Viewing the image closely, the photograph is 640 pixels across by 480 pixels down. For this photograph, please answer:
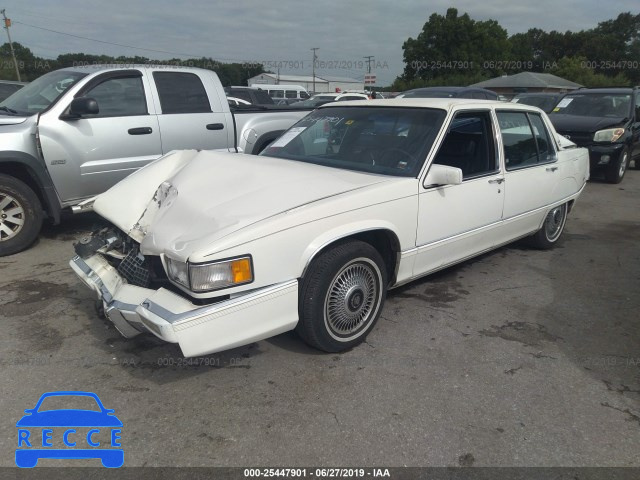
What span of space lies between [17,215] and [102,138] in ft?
3.95

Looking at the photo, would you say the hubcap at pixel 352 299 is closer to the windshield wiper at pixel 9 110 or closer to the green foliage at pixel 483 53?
the windshield wiper at pixel 9 110

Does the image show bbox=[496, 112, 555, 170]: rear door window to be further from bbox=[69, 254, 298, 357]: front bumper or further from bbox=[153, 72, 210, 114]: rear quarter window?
bbox=[153, 72, 210, 114]: rear quarter window

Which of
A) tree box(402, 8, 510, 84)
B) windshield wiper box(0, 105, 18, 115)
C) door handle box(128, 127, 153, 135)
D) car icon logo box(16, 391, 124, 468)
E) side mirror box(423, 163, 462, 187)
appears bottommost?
car icon logo box(16, 391, 124, 468)

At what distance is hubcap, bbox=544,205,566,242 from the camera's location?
5.31 m

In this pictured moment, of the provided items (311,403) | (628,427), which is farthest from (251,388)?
(628,427)

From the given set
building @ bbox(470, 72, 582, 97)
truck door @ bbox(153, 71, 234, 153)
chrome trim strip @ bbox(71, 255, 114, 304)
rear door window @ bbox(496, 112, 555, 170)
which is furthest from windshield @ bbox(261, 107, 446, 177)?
building @ bbox(470, 72, 582, 97)

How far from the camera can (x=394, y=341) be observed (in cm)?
347

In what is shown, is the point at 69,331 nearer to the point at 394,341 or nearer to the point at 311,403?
the point at 311,403

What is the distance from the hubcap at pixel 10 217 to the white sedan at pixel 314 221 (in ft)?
6.85

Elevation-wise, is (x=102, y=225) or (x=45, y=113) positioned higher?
(x=45, y=113)

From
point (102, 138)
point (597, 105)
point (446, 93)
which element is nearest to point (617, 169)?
point (597, 105)

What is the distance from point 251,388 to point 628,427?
2093 millimetres

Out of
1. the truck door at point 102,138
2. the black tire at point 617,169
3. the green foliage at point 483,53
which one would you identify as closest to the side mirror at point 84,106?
the truck door at point 102,138

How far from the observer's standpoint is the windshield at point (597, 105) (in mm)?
10344
